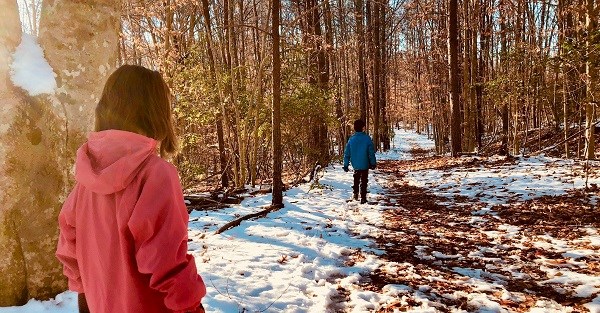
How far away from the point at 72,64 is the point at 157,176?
2.21 metres

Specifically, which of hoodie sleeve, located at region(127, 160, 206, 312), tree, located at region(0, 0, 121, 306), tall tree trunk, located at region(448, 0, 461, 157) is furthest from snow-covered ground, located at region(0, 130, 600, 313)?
tall tree trunk, located at region(448, 0, 461, 157)

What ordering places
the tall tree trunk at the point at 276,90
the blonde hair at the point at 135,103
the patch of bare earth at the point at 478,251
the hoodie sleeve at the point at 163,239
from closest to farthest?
1. the hoodie sleeve at the point at 163,239
2. the blonde hair at the point at 135,103
3. the patch of bare earth at the point at 478,251
4. the tall tree trunk at the point at 276,90

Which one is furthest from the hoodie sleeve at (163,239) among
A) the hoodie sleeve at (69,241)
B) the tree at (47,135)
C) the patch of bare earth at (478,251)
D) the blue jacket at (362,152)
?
the blue jacket at (362,152)

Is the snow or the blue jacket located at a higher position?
the snow

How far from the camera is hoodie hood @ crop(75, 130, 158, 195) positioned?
1.48 m

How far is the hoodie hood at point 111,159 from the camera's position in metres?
1.48

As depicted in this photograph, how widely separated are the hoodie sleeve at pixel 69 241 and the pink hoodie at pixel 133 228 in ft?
0.41

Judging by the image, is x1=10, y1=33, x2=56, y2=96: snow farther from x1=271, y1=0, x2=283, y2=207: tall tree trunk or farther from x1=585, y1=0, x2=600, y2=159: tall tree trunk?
x1=585, y1=0, x2=600, y2=159: tall tree trunk

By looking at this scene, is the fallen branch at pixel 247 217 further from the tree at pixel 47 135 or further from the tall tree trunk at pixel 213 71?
the tall tree trunk at pixel 213 71

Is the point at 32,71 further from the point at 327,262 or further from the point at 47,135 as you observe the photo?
the point at 327,262

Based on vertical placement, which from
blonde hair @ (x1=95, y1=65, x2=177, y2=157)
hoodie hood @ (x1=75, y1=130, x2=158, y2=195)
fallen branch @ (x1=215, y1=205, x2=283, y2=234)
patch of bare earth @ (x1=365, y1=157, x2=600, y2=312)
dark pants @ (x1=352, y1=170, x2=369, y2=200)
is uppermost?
blonde hair @ (x1=95, y1=65, x2=177, y2=157)

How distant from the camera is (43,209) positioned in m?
3.13

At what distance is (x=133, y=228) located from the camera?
1.47 m

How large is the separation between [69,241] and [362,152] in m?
7.93
